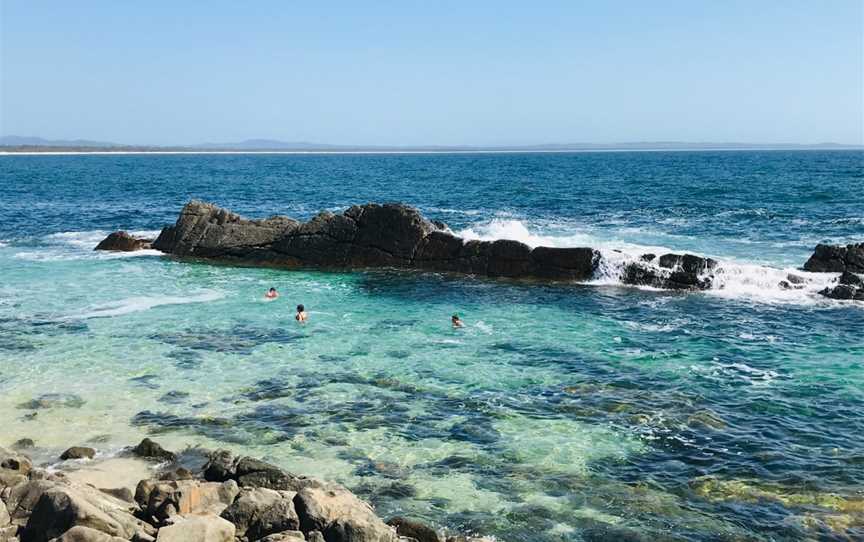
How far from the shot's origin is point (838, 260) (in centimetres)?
3325

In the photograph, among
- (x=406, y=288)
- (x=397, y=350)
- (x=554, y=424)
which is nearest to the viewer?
(x=554, y=424)

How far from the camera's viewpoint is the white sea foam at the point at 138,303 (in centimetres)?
2872

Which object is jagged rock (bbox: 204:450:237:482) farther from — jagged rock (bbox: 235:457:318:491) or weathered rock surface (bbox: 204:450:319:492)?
jagged rock (bbox: 235:457:318:491)

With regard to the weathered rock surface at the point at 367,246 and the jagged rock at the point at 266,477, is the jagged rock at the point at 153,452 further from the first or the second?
the weathered rock surface at the point at 367,246

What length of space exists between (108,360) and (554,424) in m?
14.1

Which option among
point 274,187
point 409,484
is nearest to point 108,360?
point 409,484

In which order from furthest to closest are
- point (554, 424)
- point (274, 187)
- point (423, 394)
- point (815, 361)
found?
1. point (274, 187)
2. point (815, 361)
3. point (423, 394)
4. point (554, 424)

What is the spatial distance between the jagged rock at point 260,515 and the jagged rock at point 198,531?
56 cm

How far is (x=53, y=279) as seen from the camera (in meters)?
35.8

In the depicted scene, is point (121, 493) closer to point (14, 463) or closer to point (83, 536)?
point (14, 463)

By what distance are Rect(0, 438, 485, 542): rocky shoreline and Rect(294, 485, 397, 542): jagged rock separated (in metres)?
0.02

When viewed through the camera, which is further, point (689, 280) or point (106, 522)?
point (689, 280)

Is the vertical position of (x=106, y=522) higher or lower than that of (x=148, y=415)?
higher

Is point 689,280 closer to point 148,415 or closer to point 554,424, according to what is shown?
point 554,424
